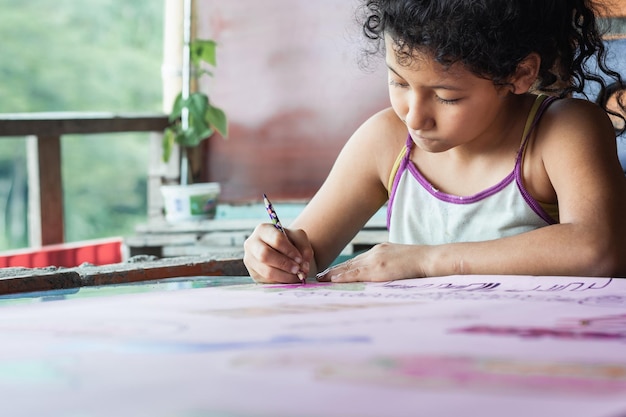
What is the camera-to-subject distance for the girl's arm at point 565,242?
59.0 inches

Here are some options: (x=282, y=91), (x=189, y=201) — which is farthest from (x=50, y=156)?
(x=282, y=91)

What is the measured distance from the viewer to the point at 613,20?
254cm

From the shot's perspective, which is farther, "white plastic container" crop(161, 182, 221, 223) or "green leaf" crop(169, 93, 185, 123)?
"green leaf" crop(169, 93, 185, 123)

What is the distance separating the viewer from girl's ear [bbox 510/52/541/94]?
5.50ft

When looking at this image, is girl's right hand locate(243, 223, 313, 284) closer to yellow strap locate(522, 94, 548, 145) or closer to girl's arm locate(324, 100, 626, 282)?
girl's arm locate(324, 100, 626, 282)

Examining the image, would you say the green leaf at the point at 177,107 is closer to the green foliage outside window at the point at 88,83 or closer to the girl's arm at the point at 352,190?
the girl's arm at the point at 352,190

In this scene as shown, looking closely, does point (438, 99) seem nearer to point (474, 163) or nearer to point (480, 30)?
point (480, 30)

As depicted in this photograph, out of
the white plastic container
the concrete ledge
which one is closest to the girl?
the concrete ledge

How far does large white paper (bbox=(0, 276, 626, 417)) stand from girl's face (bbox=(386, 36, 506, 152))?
0.38 meters

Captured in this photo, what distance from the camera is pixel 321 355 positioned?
82 cm

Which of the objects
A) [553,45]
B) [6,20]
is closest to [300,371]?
[553,45]

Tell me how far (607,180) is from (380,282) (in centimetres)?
→ 42

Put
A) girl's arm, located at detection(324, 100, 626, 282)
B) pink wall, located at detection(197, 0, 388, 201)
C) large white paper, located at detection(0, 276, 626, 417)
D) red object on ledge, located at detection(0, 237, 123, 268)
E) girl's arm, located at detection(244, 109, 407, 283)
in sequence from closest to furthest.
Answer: large white paper, located at detection(0, 276, 626, 417) → girl's arm, located at detection(324, 100, 626, 282) → girl's arm, located at detection(244, 109, 407, 283) → red object on ledge, located at detection(0, 237, 123, 268) → pink wall, located at detection(197, 0, 388, 201)

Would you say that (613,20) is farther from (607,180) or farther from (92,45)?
(92,45)
